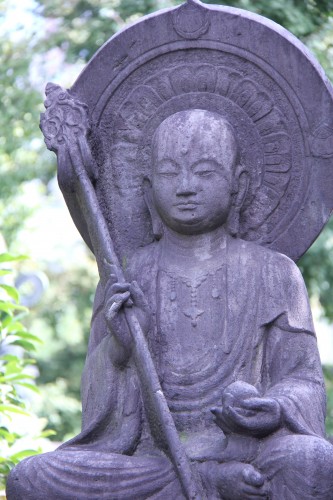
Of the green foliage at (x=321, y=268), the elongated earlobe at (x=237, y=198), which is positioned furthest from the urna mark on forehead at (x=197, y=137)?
the green foliage at (x=321, y=268)

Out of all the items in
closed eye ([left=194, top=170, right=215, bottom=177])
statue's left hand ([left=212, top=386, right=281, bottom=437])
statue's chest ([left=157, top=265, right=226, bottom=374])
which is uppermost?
closed eye ([left=194, top=170, right=215, bottom=177])

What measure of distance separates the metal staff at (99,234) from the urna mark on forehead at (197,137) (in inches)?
16.8

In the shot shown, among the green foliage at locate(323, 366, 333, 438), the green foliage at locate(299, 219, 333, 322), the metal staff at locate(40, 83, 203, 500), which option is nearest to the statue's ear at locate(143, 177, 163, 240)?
Answer: the metal staff at locate(40, 83, 203, 500)

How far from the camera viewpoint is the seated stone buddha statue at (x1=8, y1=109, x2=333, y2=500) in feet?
26.1

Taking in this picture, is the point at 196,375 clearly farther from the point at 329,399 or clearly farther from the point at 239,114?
the point at 329,399

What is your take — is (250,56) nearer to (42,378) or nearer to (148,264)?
(148,264)

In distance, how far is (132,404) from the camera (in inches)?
332

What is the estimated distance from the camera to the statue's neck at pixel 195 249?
28.9 ft

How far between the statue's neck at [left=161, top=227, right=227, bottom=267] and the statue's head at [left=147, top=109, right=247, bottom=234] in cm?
5

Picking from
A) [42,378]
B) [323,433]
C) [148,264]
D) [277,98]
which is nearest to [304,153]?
[277,98]

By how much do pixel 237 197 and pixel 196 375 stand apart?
1.06 m

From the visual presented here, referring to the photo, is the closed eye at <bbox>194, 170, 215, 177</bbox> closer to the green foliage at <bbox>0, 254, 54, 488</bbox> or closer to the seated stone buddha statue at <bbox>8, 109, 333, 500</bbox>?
the seated stone buddha statue at <bbox>8, 109, 333, 500</bbox>

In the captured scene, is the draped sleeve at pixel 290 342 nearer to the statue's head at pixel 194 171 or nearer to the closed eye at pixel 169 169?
the statue's head at pixel 194 171

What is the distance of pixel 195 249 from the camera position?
8844 mm
